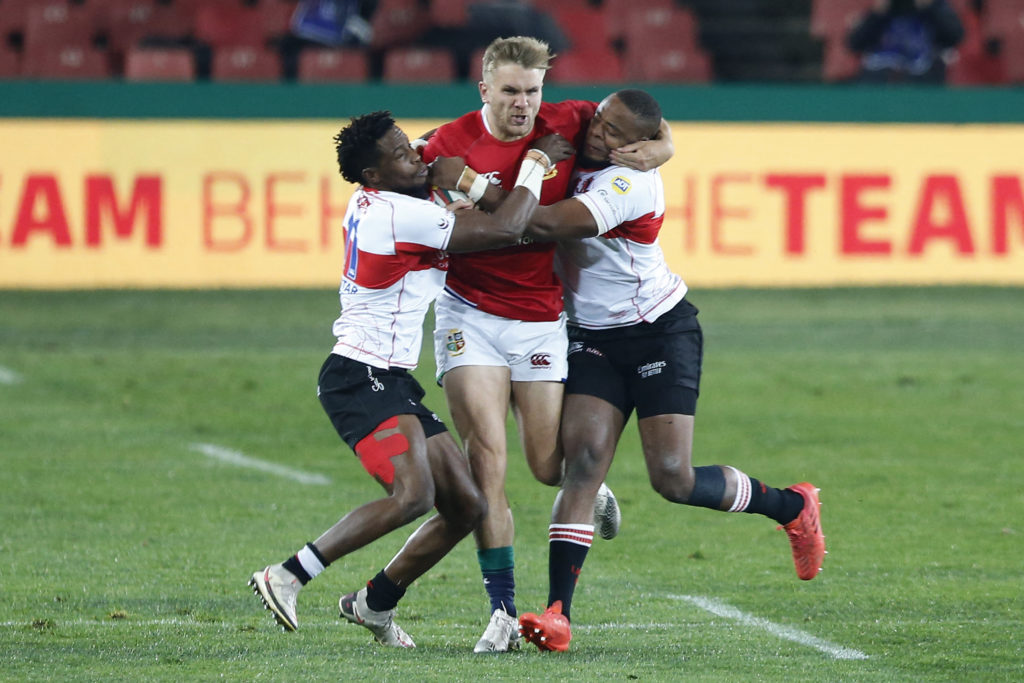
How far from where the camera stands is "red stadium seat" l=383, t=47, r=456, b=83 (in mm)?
18984

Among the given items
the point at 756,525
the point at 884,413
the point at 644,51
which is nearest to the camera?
the point at 756,525

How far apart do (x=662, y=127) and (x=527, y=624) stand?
226 centimetres

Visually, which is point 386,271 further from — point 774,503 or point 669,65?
point 669,65

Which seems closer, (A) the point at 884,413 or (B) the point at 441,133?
(B) the point at 441,133

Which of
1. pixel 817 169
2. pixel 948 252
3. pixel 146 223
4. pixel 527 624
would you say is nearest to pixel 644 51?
pixel 817 169

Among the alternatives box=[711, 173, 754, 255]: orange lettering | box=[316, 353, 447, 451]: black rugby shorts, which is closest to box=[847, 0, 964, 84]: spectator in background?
box=[711, 173, 754, 255]: orange lettering

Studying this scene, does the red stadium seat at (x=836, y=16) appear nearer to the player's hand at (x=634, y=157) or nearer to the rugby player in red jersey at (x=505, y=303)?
the player's hand at (x=634, y=157)

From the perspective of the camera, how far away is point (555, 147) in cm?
679

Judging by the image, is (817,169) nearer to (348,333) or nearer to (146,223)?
(146,223)

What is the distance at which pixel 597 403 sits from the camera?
6824 mm

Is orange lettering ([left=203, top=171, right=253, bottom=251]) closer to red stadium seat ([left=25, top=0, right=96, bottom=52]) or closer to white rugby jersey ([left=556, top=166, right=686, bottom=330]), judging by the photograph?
red stadium seat ([left=25, top=0, right=96, bottom=52])

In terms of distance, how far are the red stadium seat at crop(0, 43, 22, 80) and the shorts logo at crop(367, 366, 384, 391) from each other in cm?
1411

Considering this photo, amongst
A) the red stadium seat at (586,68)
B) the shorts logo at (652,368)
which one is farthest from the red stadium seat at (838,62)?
the shorts logo at (652,368)

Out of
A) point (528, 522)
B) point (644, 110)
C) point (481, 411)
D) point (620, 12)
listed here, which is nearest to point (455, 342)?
point (481, 411)
